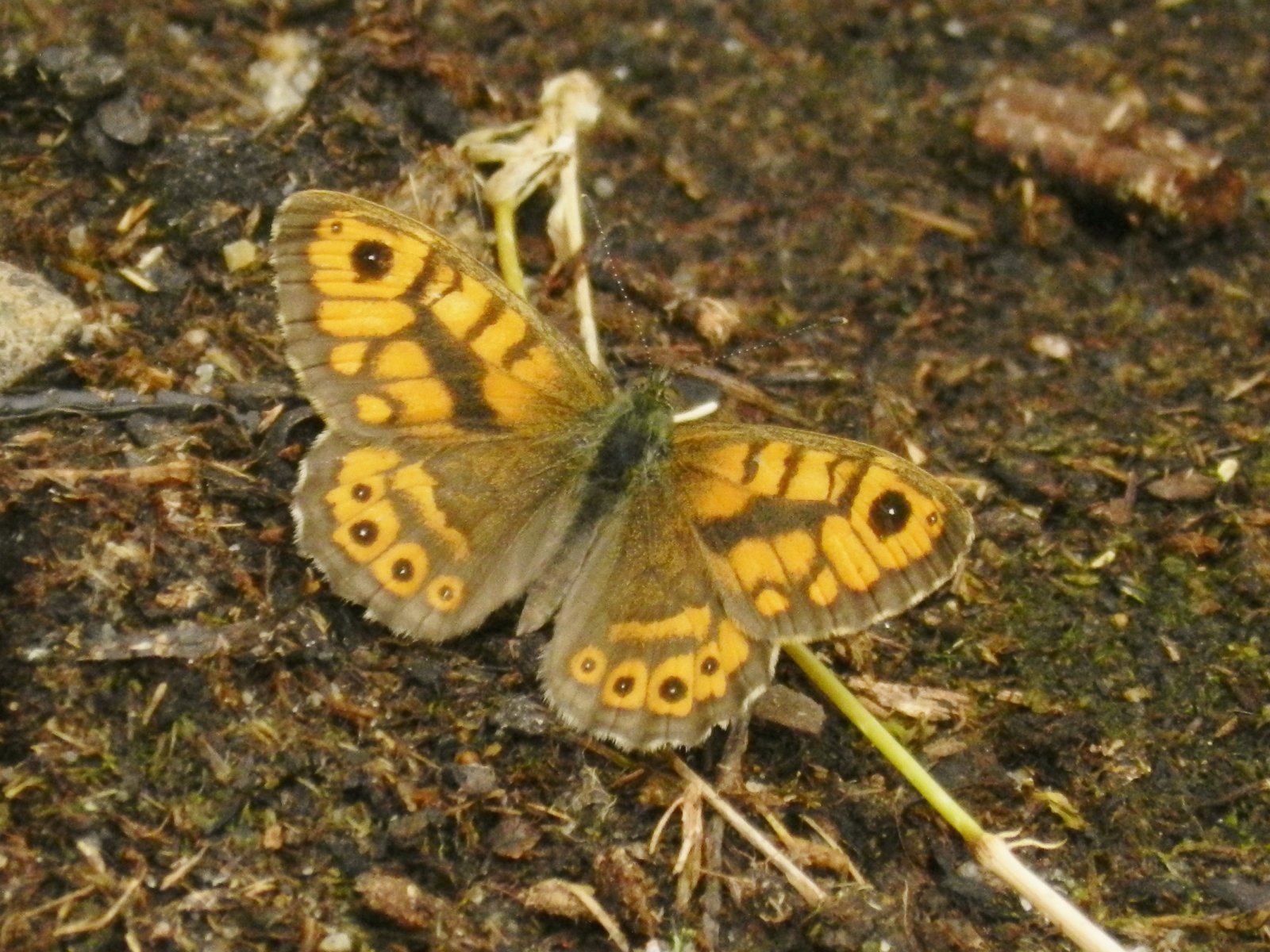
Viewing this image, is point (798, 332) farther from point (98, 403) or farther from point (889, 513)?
point (98, 403)

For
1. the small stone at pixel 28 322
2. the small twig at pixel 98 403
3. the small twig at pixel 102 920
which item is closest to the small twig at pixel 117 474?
the small twig at pixel 98 403

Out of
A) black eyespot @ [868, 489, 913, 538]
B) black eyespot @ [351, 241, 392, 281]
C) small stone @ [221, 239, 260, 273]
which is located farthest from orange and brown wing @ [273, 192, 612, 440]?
black eyespot @ [868, 489, 913, 538]

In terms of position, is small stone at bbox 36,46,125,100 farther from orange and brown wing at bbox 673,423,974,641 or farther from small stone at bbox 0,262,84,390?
orange and brown wing at bbox 673,423,974,641

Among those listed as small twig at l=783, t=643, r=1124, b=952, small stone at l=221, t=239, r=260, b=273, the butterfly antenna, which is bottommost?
small twig at l=783, t=643, r=1124, b=952

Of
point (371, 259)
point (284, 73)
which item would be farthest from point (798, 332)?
point (284, 73)

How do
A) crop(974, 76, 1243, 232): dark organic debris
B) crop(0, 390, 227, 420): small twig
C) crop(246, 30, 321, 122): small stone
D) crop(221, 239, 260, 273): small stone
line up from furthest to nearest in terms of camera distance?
1. crop(974, 76, 1243, 232): dark organic debris
2. crop(246, 30, 321, 122): small stone
3. crop(221, 239, 260, 273): small stone
4. crop(0, 390, 227, 420): small twig

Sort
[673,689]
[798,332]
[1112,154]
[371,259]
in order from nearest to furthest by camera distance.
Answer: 1. [673,689]
2. [371,259]
3. [798,332]
4. [1112,154]
